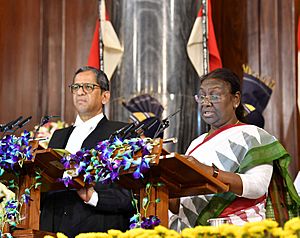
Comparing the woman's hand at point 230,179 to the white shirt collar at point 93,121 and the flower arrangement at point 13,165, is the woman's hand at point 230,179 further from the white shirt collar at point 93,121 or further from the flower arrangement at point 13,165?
the white shirt collar at point 93,121

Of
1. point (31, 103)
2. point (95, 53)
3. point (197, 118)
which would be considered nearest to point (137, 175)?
point (197, 118)

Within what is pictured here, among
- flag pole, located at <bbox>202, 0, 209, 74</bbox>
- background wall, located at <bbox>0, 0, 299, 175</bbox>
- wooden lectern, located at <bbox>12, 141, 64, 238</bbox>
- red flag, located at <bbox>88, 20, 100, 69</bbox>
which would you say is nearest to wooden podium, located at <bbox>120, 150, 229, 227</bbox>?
wooden lectern, located at <bbox>12, 141, 64, 238</bbox>

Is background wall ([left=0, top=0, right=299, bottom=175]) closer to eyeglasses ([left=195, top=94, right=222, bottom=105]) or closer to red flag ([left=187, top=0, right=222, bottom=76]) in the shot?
red flag ([left=187, top=0, right=222, bottom=76])

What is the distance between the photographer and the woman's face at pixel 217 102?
11.7 feet

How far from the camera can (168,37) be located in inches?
238

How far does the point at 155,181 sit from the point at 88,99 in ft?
2.75

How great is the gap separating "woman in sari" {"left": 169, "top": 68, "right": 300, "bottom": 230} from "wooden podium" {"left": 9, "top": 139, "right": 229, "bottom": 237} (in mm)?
178

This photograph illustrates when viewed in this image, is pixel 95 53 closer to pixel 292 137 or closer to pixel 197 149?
pixel 292 137

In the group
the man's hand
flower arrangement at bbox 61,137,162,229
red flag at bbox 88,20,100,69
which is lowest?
the man's hand

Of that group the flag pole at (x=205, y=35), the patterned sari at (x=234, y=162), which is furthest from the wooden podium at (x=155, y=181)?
the flag pole at (x=205, y=35)

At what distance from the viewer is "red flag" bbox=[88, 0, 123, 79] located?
20.1 ft

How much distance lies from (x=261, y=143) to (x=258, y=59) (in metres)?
3.15

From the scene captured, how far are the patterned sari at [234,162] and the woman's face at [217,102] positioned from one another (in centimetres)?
5

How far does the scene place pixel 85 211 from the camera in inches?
135
